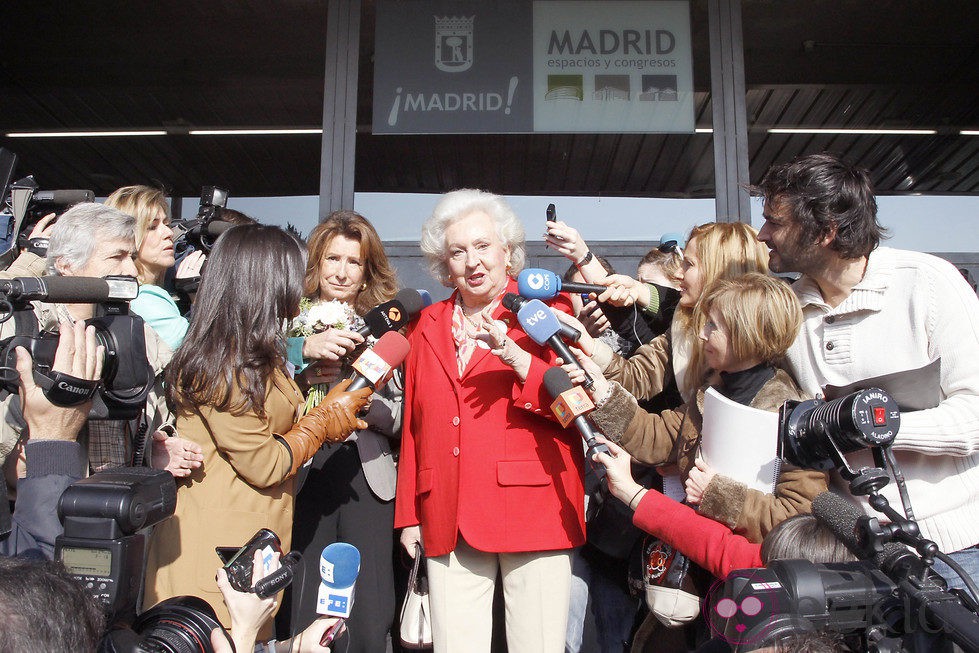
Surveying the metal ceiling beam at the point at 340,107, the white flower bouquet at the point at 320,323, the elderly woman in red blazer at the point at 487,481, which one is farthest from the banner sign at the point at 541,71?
the elderly woman in red blazer at the point at 487,481

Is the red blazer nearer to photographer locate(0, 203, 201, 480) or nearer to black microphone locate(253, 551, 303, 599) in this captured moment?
photographer locate(0, 203, 201, 480)

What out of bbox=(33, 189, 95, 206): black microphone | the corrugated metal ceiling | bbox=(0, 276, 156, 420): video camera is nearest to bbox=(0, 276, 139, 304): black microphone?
bbox=(0, 276, 156, 420): video camera

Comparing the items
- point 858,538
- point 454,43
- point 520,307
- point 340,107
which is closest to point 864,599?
point 858,538

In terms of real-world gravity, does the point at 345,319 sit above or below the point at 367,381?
above

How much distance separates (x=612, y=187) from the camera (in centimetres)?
456

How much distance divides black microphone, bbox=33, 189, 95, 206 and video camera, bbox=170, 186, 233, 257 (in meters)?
0.38

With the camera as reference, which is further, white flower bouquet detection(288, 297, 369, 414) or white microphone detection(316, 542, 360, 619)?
white flower bouquet detection(288, 297, 369, 414)

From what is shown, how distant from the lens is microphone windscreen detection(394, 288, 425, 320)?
3.18 metres

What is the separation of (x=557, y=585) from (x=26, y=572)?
1.79 m

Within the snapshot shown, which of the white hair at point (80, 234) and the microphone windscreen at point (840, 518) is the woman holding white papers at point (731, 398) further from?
the white hair at point (80, 234)

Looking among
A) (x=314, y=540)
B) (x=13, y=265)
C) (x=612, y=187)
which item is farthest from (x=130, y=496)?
(x=612, y=187)

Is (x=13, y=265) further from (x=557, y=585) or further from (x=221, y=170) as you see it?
(x=557, y=585)

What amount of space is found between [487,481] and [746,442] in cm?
88

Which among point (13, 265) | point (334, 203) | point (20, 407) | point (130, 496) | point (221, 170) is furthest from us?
point (221, 170)
